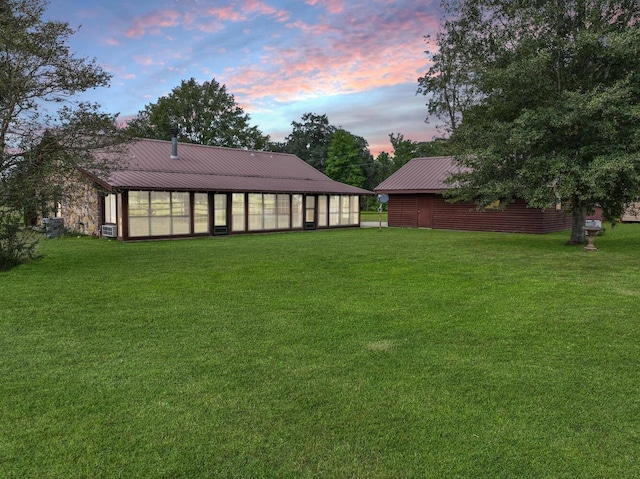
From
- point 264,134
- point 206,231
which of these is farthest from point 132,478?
point 264,134

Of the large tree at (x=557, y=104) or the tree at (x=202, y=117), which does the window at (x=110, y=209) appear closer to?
the large tree at (x=557, y=104)

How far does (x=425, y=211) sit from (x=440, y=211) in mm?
945

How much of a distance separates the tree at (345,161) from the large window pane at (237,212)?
30738 millimetres

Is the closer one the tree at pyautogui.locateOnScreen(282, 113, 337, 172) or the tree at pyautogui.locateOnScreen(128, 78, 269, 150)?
the tree at pyautogui.locateOnScreen(128, 78, 269, 150)

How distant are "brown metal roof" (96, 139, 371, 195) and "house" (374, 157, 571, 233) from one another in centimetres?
263

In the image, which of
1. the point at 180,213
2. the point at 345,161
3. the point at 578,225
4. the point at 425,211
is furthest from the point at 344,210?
the point at 345,161

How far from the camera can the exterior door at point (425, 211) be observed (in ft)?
83.5

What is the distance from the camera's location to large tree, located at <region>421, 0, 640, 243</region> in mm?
12188

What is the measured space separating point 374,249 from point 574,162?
615 cm

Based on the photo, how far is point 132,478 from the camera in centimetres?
253

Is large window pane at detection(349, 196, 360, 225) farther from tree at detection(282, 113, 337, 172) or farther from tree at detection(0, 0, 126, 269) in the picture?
tree at detection(282, 113, 337, 172)

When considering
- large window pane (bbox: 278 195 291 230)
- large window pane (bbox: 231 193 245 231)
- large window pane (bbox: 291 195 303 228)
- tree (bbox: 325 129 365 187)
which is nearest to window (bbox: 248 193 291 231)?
large window pane (bbox: 278 195 291 230)

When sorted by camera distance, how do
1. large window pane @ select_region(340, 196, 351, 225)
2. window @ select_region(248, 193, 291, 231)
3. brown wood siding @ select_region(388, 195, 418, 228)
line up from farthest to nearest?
large window pane @ select_region(340, 196, 351, 225)
brown wood siding @ select_region(388, 195, 418, 228)
window @ select_region(248, 193, 291, 231)

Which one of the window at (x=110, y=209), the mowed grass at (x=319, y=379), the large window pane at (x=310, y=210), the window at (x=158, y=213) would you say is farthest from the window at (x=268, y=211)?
the mowed grass at (x=319, y=379)
